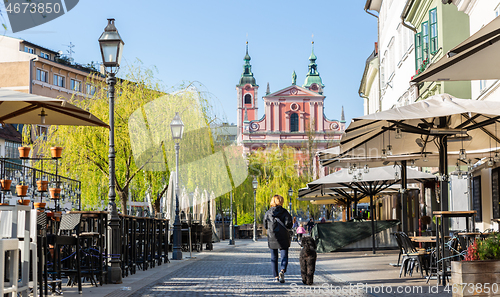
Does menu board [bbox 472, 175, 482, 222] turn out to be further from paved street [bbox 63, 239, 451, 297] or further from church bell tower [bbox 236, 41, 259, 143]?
church bell tower [bbox 236, 41, 259, 143]

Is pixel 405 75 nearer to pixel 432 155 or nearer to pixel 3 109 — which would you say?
pixel 432 155

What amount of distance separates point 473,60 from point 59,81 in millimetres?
60788

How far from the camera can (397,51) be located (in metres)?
32.6

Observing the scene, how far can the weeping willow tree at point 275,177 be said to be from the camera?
5394 centimetres

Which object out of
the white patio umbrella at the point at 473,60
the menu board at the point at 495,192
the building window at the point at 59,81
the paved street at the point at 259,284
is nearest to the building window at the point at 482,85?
the menu board at the point at 495,192

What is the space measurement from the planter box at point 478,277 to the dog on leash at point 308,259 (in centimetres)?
497

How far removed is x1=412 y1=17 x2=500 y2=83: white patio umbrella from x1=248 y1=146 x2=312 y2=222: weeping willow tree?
44796 mm

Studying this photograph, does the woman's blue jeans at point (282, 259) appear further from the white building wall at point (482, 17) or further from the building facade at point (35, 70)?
the building facade at point (35, 70)

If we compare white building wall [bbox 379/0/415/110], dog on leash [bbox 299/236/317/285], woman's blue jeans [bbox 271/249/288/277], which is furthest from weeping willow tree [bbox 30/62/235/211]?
dog on leash [bbox 299/236/317/285]

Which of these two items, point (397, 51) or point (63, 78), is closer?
point (397, 51)

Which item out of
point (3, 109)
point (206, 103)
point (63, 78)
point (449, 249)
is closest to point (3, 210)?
point (3, 109)

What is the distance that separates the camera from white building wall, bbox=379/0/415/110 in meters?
29.5

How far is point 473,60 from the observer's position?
6.64 metres

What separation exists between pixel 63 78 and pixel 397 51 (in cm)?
4100
